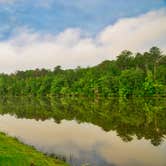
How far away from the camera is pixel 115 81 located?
97.1 metres

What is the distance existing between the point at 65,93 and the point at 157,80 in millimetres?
42466

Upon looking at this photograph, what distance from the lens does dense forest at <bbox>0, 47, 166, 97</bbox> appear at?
9167cm

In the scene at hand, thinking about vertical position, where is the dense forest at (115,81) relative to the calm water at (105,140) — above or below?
above

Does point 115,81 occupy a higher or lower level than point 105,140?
higher

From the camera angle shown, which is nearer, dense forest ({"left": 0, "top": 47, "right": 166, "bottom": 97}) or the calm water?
the calm water

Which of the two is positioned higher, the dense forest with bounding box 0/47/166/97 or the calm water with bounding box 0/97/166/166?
the dense forest with bounding box 0/47/166/97

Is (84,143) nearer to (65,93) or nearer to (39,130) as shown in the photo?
(39,130)

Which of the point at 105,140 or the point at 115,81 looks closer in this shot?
the point at 105,140

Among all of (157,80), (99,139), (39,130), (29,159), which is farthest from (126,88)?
(29,159)

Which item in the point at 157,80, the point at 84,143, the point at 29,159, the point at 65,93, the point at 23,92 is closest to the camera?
the point at 29,159

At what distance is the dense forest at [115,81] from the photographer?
3609 inches

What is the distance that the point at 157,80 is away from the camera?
296 feet

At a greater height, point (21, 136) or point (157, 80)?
point (157, 80)

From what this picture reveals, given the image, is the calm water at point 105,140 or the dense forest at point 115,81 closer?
the calm water at point 105,140
